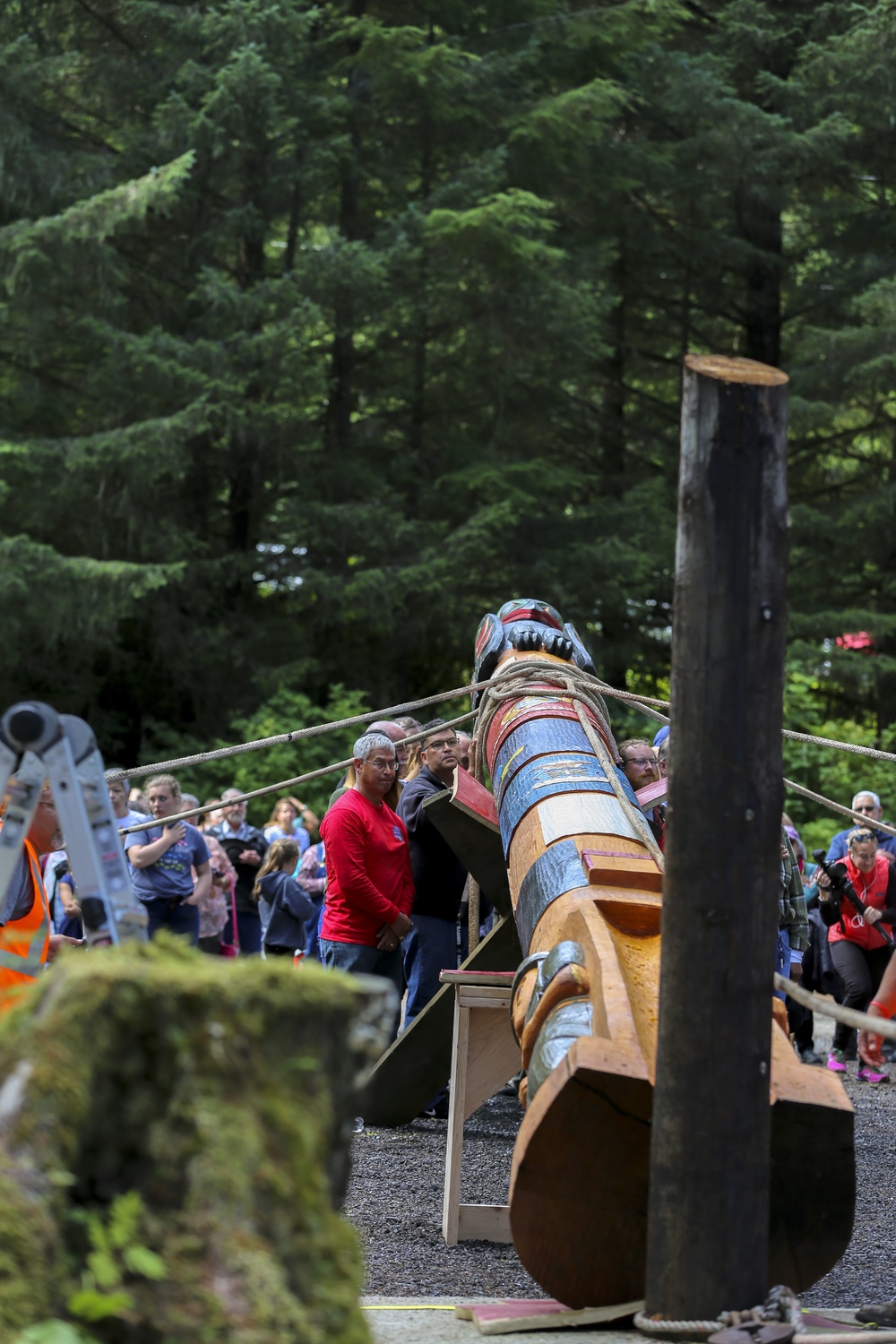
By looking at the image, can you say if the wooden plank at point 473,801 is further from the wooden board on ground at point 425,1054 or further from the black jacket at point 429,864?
the black jacket at point 429,864

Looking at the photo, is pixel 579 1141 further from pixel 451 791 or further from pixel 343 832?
pixel 343 832

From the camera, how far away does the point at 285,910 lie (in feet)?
29.0

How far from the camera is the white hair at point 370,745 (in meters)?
6.79

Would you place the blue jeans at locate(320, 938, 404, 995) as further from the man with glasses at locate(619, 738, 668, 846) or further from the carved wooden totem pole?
the carved wooden totem pole

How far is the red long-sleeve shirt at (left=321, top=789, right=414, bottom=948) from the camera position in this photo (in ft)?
22.4

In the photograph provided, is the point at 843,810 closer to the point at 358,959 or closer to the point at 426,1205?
the point at 426,1205

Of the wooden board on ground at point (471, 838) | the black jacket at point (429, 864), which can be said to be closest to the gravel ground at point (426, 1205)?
the black jacket at point (429, 864)

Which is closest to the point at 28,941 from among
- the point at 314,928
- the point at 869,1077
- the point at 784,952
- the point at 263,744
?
the point at 263,744

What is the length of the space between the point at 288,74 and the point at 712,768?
666 inches

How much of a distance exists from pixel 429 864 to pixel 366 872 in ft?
2.25

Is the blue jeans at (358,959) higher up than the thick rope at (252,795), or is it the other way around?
the thick rope at (252,795)

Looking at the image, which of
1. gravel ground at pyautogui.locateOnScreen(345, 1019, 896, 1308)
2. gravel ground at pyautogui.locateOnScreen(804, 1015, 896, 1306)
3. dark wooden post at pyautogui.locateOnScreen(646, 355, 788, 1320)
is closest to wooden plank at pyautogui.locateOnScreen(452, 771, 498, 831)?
gravel ground at pyautogui.locateOnScreen(345, 1019, 896, 1308)

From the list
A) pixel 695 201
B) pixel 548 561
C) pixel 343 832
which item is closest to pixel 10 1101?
pixel 343 832

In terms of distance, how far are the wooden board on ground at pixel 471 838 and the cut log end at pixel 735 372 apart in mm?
2846
